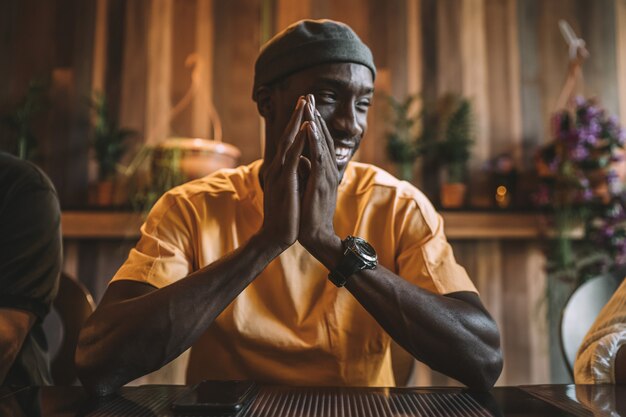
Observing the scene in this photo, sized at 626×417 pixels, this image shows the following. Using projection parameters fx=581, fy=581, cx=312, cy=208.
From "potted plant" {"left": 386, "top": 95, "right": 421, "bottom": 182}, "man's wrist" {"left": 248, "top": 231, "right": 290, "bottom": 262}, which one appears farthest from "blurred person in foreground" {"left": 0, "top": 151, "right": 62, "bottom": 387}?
"potted plant" {"left": 386, "top": 95, "right": 421, "bottom": 182}

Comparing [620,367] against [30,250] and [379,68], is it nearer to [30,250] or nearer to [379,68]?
[30,250]

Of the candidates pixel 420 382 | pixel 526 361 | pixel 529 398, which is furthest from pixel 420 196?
pixel 526 361

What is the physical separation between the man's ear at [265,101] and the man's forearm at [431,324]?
1.74ft

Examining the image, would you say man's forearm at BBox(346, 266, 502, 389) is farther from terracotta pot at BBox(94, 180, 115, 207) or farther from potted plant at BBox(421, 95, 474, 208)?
terracotta pot at BBox(94, 180, 115, 207)

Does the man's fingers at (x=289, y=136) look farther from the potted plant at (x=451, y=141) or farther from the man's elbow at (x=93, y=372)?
the potted plant at (x=451, y=141)

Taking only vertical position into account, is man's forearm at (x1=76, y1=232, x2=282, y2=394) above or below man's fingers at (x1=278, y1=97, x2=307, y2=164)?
below

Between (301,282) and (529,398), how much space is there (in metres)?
0.61

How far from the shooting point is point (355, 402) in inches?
34.2

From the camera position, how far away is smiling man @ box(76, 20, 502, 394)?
114cm

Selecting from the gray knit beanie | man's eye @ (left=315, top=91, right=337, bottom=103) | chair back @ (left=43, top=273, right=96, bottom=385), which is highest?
the gray knit beanie

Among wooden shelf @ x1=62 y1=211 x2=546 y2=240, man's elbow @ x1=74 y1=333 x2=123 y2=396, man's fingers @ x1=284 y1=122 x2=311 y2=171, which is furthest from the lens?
wooden shelf @ x1=62 y1=211 x2=546 y2=240

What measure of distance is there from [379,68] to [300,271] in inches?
84.2

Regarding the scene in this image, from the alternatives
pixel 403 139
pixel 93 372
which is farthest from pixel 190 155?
pixel 93 372

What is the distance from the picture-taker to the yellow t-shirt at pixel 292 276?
131 cm
